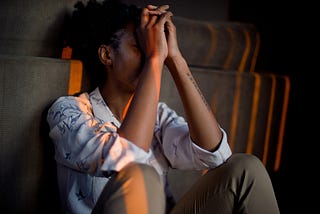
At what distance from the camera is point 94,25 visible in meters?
1.13

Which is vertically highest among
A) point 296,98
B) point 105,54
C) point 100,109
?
point 105,54

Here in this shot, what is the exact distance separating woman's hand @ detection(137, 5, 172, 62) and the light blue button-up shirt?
17cm

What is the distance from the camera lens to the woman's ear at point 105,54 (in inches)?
44.8

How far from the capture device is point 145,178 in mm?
832

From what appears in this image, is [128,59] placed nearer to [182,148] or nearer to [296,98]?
[182,148]

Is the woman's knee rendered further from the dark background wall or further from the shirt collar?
the dark background wall

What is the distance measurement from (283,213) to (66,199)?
3.54ft

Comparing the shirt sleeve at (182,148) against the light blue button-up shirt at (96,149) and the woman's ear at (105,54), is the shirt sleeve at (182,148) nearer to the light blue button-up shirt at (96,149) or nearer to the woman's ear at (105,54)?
the light blue button-up shirt at (96,149)

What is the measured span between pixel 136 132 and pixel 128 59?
9.4 inches

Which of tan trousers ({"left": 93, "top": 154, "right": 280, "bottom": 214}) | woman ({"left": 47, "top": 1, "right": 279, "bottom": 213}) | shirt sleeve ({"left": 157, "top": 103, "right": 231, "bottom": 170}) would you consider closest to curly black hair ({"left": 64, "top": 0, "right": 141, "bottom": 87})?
woman ({"left": 47, "top": 1, "right": 279, "bottom": 213})

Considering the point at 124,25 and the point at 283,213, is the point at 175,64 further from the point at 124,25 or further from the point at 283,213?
the point at 283,213

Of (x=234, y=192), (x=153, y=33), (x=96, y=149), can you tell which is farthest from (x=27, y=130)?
(x=234, y=192)

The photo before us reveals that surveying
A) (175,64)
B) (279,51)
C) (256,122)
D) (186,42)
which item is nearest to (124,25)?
(175,64)

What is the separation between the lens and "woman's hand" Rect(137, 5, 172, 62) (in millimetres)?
→ 1065
